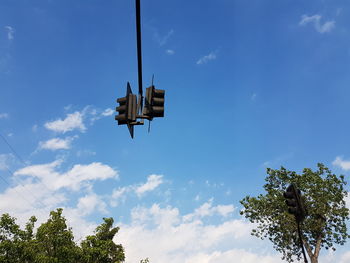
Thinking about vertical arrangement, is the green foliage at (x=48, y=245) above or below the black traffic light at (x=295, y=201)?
above

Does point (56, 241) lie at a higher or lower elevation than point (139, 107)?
higher

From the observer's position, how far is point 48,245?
32906 mm

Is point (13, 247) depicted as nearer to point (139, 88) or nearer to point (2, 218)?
point (2, 218)

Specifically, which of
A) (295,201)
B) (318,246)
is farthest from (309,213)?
(295,201)

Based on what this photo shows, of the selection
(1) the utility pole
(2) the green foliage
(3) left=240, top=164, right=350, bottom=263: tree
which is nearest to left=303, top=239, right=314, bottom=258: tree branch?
(3) left=240, top=164, right=350, bottom=263: tree

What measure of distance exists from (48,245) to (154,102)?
33.0 metres

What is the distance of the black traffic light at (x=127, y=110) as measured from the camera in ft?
19.4

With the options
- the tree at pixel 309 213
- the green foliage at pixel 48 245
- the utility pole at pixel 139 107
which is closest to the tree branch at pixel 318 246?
the tree at pixel 309 213

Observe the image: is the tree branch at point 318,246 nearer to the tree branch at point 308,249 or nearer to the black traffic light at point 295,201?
the tree branch at point 308,249

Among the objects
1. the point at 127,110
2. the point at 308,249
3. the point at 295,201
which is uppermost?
the point at 308,249

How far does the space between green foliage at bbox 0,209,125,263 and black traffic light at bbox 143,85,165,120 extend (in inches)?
1176

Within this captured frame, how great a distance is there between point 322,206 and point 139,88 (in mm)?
33797

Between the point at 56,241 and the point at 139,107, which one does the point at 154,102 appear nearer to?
the point at 139,107

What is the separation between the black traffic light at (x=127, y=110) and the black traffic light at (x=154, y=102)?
276 mm
